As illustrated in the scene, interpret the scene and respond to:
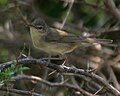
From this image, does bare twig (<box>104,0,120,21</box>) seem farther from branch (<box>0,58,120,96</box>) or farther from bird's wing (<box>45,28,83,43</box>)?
branch (<box>0,58,120,96</box>)

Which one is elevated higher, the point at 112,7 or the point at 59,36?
the point at 112,7

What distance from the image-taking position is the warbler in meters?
4.88

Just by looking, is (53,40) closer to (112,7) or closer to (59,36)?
(59,36)

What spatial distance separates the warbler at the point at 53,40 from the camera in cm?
488

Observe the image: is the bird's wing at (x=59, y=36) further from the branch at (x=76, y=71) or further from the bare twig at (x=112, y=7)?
the branch at (x=76, y=71)

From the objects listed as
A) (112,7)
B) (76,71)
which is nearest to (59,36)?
(112,7)

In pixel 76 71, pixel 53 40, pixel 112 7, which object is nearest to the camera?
pixel 76 71

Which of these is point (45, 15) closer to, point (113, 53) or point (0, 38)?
point (0, 38)

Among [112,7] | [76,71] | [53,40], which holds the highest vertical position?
[112,7]

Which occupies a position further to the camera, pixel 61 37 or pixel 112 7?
pixel 61 37

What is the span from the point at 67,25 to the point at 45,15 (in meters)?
0.61

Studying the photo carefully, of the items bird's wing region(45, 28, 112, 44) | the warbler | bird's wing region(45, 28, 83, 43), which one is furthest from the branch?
bird's wing region(45, 28, 83, 43)

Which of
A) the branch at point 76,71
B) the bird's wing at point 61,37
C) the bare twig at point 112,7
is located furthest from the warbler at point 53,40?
the branch at point 76,71

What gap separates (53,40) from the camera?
5.14m
